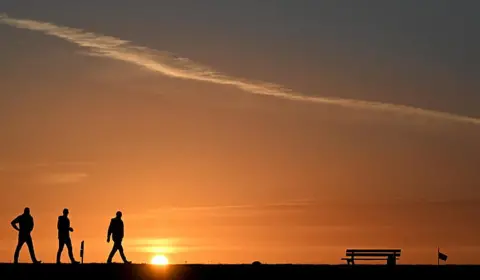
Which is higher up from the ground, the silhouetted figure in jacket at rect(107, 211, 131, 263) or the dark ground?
the silhouetted figure in jacket at rect(107, 211, 131, 263)

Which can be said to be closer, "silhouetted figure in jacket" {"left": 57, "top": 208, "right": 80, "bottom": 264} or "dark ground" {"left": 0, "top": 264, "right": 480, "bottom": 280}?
"dark ground" {"left": 0, "top": 264, "right": 480, "bottom": 280}

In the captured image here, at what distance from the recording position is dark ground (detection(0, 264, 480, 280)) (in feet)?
141

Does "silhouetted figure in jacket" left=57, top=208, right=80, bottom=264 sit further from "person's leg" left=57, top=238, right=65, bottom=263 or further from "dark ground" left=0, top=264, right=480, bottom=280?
"dark ground" left=0, top=264, right=480, bottom=280

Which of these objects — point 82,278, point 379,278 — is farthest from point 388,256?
point 82,278

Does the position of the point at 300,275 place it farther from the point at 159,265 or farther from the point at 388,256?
the point at 388,256

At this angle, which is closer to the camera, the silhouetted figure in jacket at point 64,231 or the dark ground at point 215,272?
the dark ground at point 215,272

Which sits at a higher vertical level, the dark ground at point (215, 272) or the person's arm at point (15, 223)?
the person's arm at point (15, 223)

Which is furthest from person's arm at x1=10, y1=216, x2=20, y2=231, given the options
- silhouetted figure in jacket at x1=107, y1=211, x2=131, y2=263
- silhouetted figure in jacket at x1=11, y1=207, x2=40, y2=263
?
silhouetted figure in jacket at x1=107, y1=211, x2=131, y2=263

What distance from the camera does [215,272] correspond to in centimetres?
4441

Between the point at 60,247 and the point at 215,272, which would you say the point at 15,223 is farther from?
the point at 215,272

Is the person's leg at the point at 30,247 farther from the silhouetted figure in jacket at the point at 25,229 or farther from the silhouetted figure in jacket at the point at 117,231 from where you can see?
the silhouetted figure in jacket at the point at 117,231

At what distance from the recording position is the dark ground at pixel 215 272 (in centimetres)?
4309

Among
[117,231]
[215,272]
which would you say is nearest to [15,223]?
[117,231]

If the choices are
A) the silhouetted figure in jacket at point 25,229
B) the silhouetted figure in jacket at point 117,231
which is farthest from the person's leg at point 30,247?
the silhouetted figure in jacket at point 117,231
